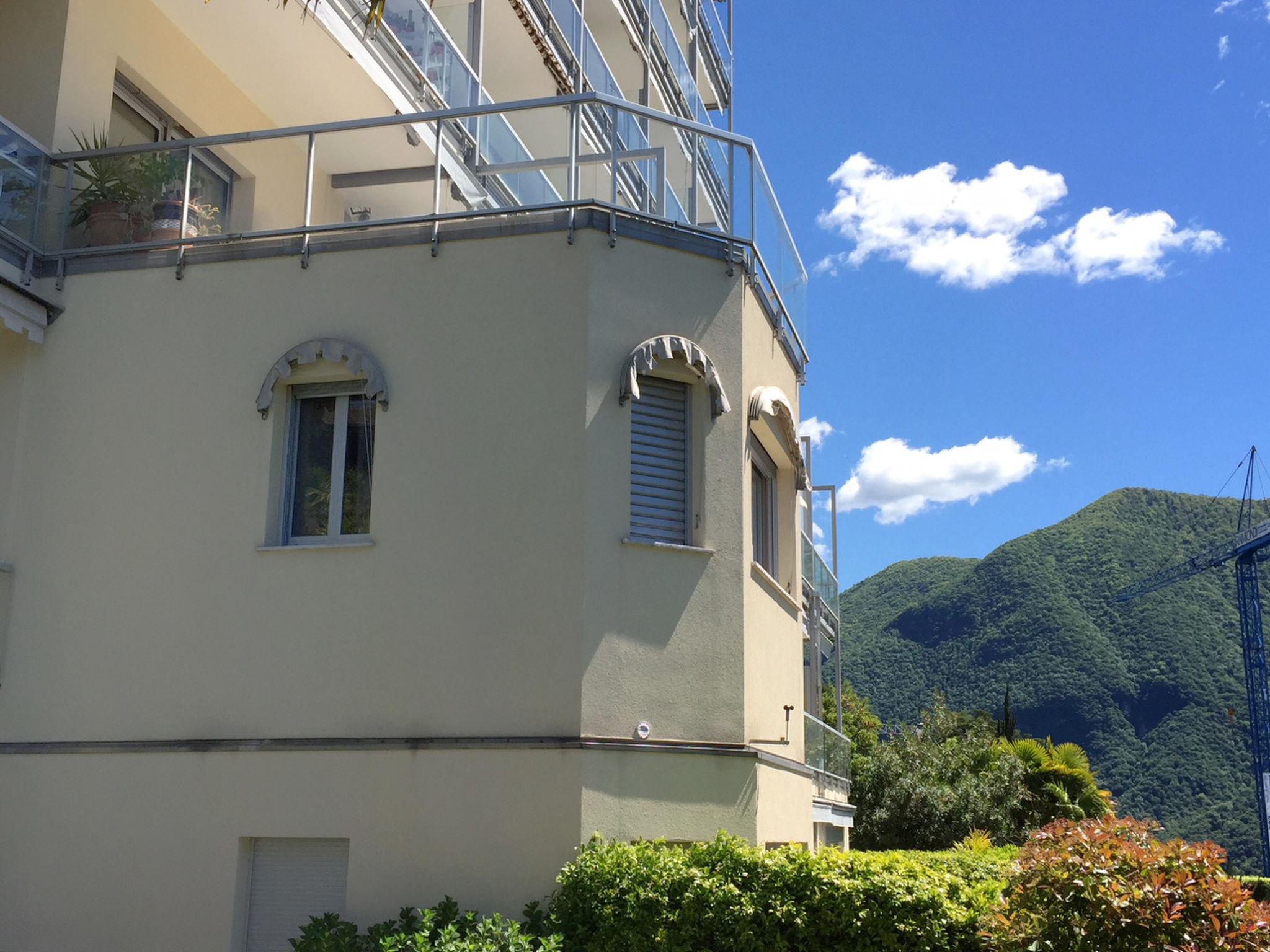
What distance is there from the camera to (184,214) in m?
12.0

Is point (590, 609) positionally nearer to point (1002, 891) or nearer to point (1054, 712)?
point (1002, 891)

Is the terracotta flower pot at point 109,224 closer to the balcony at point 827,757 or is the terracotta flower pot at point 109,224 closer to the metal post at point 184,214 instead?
the metal post at point 184,214

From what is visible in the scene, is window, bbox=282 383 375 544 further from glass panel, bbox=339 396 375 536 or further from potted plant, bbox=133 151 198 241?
potted plant, bbox=133 151 198 241

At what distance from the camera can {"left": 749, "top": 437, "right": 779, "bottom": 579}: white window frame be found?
1322cm

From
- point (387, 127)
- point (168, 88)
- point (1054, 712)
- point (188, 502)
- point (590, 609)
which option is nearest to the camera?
point (590, 609)

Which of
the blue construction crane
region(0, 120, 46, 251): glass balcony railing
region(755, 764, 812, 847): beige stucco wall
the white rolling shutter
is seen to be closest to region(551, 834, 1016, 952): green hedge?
region(755, 764, 812, 847): beige stucco wall

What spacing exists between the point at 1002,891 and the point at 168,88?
39.5 ft

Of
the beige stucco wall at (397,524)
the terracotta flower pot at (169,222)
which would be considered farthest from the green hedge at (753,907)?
the terracotta flower pot at (169,222)

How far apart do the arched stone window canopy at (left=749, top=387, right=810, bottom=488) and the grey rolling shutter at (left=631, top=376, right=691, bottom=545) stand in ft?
2.93

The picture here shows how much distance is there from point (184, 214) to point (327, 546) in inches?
143

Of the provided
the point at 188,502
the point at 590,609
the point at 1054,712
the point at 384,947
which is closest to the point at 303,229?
the point at 188,502

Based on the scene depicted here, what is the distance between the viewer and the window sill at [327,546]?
35.7 ft

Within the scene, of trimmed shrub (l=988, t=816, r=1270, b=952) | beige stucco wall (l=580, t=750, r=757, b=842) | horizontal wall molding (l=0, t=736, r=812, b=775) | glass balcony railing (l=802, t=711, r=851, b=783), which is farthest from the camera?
glass balcony railing (l=802, t=711, r=851, b=783)

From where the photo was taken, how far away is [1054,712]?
87.6 metres
